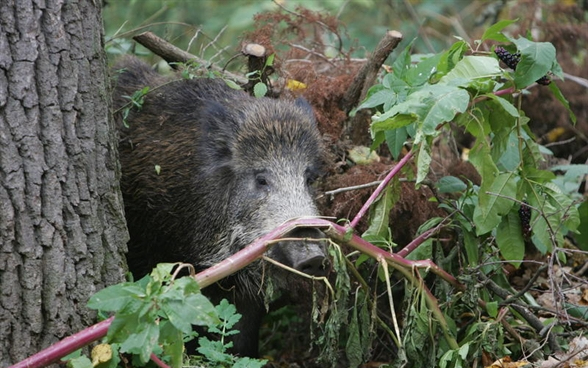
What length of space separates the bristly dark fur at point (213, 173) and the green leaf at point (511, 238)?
98cm

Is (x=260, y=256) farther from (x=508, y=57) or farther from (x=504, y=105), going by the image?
(x=508, y=57)

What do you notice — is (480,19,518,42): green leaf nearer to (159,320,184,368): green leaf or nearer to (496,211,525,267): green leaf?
(496,211,525,267): green leaf

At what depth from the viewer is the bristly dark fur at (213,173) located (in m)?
4.42

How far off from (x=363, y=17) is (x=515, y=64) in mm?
7174

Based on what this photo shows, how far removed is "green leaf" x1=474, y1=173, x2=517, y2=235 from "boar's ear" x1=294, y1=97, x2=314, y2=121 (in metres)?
1.28

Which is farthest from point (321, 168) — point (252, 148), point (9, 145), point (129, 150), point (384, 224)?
point (9, 145)

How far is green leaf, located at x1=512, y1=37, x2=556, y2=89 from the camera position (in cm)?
364

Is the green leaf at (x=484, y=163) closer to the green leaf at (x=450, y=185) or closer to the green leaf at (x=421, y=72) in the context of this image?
the green leaf at (x=421, y=72)

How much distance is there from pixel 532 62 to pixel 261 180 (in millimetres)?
1561

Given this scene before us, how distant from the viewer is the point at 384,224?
3.92 meters

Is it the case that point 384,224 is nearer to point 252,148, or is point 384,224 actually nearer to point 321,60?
point 252,148

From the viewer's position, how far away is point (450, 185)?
14.1 feet

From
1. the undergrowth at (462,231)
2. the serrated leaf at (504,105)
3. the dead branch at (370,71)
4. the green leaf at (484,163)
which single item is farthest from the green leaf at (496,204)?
the dead branch at (370,71)

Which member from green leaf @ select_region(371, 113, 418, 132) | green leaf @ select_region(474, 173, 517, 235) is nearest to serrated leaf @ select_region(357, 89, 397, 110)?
green leaf @ select_region(371, 113, 418, 132)
